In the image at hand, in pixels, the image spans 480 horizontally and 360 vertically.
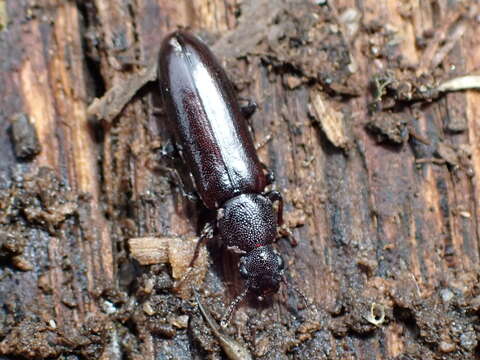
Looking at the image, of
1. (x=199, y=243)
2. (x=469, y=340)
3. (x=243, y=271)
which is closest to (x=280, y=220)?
(x=243, y=271)

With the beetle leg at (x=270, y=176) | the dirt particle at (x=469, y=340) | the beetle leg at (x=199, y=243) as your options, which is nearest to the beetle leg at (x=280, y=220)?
the beetle leg at (x=270, y=176)

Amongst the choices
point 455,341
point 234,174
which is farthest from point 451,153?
point 234,174

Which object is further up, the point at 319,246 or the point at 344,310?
the point at 319,246

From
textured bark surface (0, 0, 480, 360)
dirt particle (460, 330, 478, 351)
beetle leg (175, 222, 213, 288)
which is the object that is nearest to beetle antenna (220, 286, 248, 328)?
textured bark surface (0, 0, 480, 360)

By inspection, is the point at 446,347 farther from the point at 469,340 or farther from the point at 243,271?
the point at 243,271

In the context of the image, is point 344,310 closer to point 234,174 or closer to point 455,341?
point 455,341

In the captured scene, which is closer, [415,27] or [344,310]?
[344,310]
